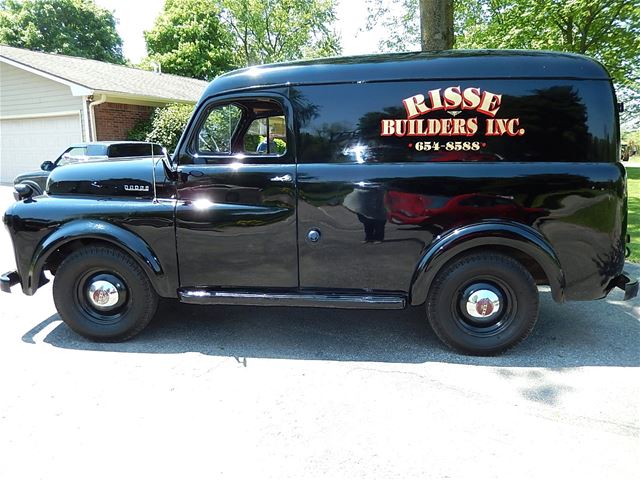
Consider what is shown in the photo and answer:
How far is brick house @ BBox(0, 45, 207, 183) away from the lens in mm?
15039

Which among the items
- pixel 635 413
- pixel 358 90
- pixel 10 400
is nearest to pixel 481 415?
pixel 635 413

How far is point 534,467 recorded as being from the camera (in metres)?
2.55

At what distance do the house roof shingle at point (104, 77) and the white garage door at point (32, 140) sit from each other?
140 centimetres

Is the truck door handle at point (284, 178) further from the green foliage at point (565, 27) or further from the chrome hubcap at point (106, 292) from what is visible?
the green foliage at point (565, 27)

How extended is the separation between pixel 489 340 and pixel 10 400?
11.5 feet

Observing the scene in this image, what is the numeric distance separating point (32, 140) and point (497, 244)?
1763 cm

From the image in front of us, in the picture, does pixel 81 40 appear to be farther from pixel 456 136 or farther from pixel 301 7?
pixel 456 136

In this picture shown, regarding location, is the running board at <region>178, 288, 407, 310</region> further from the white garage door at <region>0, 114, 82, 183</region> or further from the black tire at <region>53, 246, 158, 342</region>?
the white garage door at <region>0, 114, 82, 183</region>

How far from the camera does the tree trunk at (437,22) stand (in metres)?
6.86

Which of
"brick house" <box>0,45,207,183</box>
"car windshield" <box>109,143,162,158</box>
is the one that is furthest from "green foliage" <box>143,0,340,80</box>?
"car windshield" <box>109,143,162,158</box>

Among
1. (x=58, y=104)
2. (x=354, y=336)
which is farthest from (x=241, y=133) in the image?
(x=58, y=104)

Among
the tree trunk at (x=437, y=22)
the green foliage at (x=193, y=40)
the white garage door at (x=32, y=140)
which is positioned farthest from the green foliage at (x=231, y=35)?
the tree trunk at (x=437, y=22)

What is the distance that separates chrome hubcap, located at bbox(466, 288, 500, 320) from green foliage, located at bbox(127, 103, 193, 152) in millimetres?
13118

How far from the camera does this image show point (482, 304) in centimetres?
383
